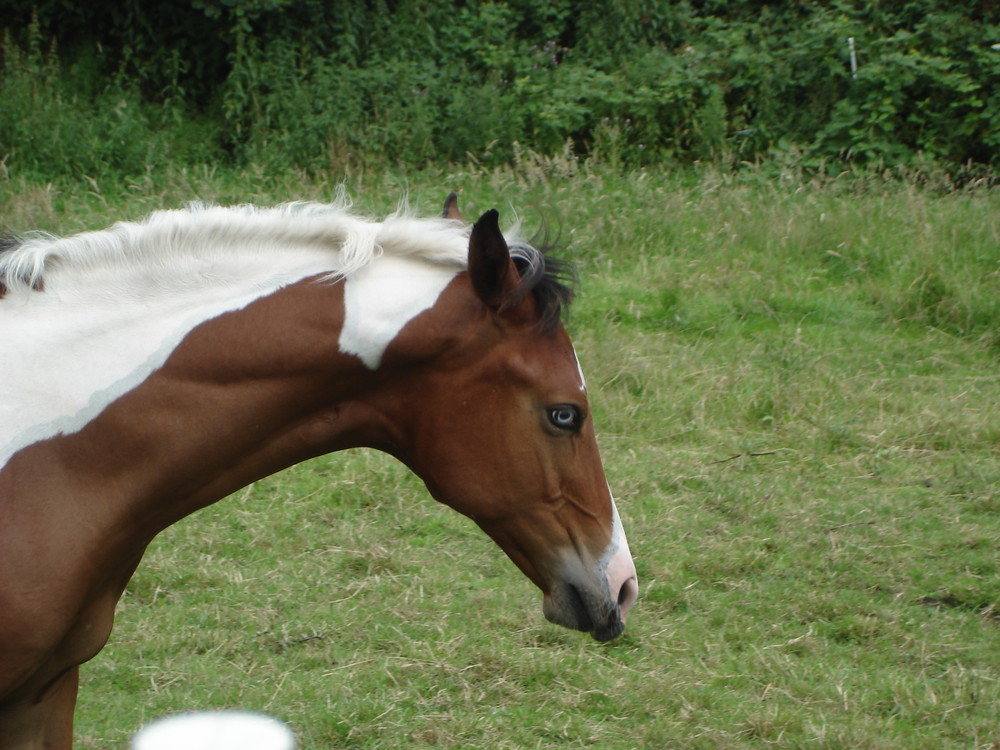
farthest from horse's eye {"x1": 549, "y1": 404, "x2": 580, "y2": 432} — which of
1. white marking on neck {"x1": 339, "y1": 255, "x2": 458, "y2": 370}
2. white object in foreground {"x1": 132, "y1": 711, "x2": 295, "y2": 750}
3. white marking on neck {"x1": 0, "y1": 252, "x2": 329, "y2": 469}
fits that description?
white object in foreground {"x1": 132, "y1": 711, "x2": 295, "y2": 750}

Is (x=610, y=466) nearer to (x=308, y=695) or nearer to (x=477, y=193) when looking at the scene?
(x=308, y=695)

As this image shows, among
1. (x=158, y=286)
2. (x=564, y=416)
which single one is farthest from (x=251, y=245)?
(x=564, y=416)

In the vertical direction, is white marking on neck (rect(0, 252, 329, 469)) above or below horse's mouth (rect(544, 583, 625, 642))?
above

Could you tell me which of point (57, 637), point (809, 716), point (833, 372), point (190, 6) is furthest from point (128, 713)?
point (190, 6)

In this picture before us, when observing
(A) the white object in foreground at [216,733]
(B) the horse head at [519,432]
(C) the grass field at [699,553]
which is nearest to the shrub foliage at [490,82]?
(C) the grass field at [699,553]

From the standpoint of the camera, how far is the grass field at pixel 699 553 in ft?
10.9

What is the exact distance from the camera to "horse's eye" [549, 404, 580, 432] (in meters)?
2.18

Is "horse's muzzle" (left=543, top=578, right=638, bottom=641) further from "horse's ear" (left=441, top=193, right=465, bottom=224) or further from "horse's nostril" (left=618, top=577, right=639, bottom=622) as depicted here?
"horse's ear" (left=441, top=193, right=465, bottom=224)

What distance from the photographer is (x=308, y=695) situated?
3396 millimetres

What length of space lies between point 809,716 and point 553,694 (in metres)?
0.76

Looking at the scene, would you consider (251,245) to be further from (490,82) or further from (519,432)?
(490,82)

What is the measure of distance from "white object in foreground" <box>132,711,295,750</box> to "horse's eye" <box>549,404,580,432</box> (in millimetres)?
1531

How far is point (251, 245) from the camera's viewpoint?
84.8 inches

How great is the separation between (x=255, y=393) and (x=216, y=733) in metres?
1.55
